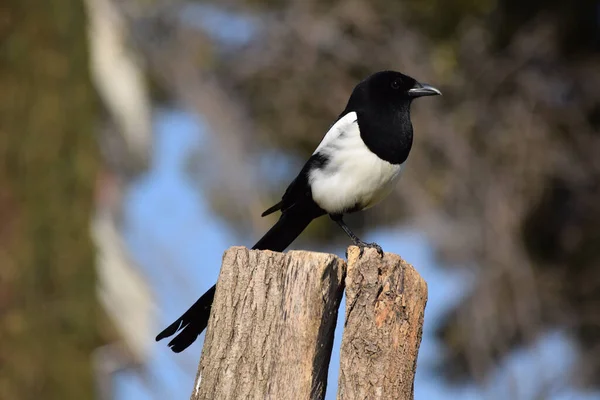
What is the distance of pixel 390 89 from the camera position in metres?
4.44

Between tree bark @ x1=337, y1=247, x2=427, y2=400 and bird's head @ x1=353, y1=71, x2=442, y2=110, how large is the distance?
146 centimetres

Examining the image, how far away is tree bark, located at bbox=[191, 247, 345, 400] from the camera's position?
2.86m

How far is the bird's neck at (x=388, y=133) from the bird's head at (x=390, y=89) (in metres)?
0.06

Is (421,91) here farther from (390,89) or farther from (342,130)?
(342,130)

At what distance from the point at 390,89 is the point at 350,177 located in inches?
20.0

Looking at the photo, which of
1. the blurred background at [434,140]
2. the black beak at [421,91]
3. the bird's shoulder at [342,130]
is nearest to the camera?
the bird's shoulder at [342,130]

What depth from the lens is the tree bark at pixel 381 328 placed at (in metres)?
2.92

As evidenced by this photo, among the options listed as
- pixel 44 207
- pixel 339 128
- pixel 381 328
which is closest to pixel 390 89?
pixel 339 128

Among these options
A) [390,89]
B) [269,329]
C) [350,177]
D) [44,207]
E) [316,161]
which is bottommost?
[269,329]

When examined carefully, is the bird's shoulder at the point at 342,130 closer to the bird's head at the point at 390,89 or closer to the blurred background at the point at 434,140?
the bird's head at the point at 390,89

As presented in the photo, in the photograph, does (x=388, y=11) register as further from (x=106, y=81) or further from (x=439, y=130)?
(x=106, y=81)

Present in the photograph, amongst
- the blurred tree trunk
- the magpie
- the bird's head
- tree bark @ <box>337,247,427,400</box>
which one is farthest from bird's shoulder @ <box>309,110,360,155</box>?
the blurred tree trunk

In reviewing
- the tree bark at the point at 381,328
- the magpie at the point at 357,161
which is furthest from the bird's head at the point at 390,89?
the tree bark at the point at 381,328

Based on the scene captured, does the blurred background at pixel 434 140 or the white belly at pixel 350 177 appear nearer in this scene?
the white belly at pixel 350 177
